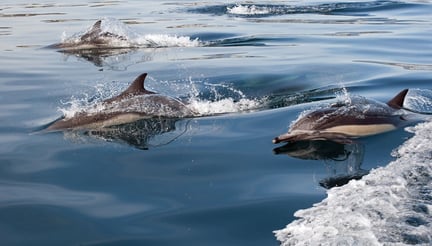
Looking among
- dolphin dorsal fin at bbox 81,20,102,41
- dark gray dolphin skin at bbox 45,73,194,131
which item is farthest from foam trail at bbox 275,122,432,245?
dolphin dorsal fin at bbox 81,20,102,41

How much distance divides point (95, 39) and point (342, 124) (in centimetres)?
1122

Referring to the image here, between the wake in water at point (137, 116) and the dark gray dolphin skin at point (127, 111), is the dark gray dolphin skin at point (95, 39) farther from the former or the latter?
the dark gray dolphin skin at point (127, 111)

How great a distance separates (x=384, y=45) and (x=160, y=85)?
633 centimetres

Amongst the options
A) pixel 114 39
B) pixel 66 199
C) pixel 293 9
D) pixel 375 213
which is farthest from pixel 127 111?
pixel 293 9

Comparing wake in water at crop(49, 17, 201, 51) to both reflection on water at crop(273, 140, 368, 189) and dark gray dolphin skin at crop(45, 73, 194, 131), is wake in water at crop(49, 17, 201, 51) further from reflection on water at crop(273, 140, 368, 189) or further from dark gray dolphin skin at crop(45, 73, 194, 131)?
reflection on water at crop(273, 140, 368, 189)

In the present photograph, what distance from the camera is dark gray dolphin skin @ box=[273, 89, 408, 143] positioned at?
7.16 metres

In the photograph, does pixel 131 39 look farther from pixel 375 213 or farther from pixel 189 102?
pixel 375 213

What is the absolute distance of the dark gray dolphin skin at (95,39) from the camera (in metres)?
16.9

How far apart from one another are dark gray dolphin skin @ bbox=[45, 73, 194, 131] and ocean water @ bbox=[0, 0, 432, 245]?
0.61ft

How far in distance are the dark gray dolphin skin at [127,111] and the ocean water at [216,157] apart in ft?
0.61

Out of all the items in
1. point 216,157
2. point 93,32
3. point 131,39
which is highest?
point 93,32

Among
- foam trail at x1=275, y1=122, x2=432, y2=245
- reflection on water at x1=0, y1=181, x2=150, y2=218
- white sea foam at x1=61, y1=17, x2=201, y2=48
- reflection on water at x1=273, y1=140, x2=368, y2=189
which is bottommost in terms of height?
white sea foam at x1=61, y1=17, x2=201, y2=48

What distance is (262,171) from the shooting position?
6414 millimetres

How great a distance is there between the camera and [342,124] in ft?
23.8
